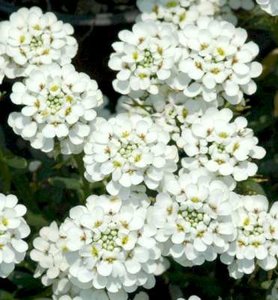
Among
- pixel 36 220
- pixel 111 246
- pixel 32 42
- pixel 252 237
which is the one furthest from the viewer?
pixel 36 220

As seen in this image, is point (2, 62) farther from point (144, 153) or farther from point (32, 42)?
point (144, 153)

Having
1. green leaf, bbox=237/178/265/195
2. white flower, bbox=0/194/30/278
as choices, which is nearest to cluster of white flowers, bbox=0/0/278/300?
white flower, bbox=0/194/30/278

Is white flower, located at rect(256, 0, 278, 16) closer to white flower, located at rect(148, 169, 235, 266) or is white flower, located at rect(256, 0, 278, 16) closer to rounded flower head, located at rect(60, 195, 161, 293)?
white flower, located at rect(148, 169, 235, 266)

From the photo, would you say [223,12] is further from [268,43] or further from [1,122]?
[1,122]

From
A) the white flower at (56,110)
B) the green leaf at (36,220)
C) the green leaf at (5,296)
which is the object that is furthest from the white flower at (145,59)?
the green leaf at (5,296)

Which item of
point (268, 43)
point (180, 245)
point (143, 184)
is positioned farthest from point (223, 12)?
point (180, 245)

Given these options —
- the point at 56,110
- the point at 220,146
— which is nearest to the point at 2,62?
the point at 56,110
